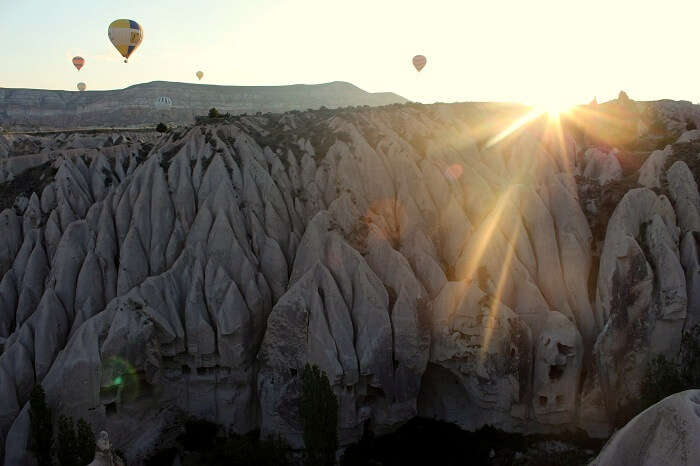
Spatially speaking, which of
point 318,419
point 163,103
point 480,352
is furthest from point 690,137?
point 163,103

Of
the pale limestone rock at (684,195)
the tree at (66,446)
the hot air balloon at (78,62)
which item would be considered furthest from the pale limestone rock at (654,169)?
the hot air balloon at (78,62)

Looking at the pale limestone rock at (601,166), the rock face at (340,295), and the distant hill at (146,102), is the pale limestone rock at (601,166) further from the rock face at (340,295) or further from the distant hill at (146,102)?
the distant hill at (146,102)

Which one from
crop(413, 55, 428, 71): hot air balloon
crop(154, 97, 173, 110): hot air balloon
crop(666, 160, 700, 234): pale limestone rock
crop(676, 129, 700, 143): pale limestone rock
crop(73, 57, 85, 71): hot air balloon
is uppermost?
crop(154, 97, 173, 110): hot air balloon

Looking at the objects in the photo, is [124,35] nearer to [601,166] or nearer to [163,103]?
[601,166]

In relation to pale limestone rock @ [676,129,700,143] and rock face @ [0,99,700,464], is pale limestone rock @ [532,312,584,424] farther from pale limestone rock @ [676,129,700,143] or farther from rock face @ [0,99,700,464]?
pale limestone rock @ [676,129,700,143]

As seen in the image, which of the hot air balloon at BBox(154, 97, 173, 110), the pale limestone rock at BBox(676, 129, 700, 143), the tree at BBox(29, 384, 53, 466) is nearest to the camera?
the tree at BBox(29, 384, 53, 466)

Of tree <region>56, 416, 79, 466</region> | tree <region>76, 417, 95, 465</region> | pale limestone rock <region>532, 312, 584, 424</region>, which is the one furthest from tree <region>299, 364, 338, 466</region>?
pale limestone rock <region>532, 312, 584, 424</region>

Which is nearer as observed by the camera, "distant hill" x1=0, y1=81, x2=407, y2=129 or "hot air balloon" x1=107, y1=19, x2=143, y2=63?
"hot air balloon" x1=107, y1=19, x2=143, y2=63
